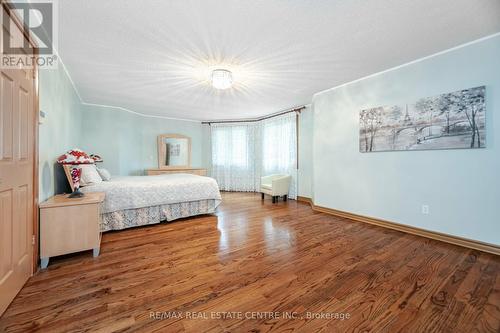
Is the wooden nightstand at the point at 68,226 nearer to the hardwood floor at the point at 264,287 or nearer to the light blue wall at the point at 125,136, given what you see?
the hardwood floor at the point at 264,287

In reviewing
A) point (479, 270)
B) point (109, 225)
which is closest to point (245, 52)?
point (109, 225)

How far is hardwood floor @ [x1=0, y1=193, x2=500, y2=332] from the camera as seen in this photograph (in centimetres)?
126

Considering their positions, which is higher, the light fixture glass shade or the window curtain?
the light fixture glass shade

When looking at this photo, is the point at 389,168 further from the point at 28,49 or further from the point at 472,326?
the point at 28,49

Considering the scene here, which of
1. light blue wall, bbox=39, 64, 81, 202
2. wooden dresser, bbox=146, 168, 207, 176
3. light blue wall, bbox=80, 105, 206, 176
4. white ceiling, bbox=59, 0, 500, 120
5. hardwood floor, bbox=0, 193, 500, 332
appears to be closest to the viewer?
hardwood floor, bbox=0, 193, 500, 332

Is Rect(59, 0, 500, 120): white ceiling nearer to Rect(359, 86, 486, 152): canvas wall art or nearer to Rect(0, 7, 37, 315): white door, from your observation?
Rect(359, 86, 486, 152): canvas wall art

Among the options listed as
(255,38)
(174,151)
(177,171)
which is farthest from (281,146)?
(255,38)

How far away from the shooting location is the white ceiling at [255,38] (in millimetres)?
1748

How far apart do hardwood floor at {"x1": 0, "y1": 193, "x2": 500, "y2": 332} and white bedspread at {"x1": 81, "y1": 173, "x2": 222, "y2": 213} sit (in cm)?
51

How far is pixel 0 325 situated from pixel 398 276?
9.70 ft

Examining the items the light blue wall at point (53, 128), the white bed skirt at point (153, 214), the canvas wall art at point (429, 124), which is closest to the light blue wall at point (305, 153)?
the canvas wall art at point (429, 124)

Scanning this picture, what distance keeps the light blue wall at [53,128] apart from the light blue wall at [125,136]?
5.18 feet

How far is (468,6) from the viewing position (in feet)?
5.77

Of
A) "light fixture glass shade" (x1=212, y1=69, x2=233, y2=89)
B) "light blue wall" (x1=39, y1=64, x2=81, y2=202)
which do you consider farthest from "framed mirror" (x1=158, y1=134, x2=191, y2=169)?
"light fixture glass shade" (x1=212, y1=69, x2=233, y2=89)
